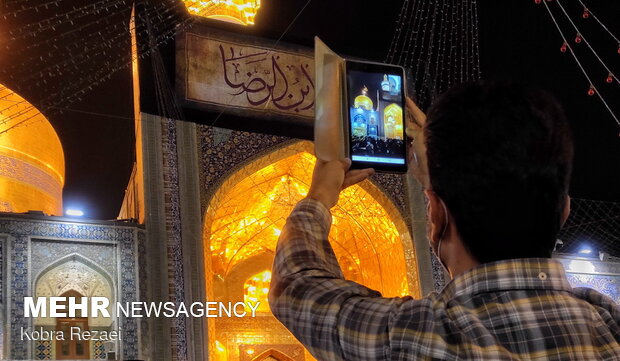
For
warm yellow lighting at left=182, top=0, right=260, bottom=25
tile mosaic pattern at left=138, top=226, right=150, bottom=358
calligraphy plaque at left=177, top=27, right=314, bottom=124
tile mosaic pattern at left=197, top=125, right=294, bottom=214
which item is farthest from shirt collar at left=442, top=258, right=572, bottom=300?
warm yellow lighting at left=182, top=0, right=260, bottom=25

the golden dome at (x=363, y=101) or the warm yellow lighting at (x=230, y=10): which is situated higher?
the warm yellow lighting at (x=230, y=10)

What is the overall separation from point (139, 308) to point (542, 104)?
7.08 meters

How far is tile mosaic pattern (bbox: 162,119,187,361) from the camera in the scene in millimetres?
7426

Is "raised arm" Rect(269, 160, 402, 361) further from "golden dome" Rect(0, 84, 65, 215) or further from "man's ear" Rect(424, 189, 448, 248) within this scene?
"golden dome" Rect(0, 84, 65, 215)

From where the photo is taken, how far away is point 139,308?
7.43 m

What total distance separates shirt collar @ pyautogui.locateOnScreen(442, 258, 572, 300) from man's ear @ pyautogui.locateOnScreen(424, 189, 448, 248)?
0.07 metres

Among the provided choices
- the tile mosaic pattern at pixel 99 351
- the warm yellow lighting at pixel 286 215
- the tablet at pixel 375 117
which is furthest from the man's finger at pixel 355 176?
the warm yellow lighting at pixel 286 215

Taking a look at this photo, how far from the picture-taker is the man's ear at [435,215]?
0.75 metres

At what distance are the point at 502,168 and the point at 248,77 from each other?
8.19m

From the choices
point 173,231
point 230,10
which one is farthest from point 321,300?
point 230,10

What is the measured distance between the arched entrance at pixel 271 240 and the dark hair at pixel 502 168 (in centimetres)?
769

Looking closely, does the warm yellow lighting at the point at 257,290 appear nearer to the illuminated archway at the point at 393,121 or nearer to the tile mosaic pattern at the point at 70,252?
the tile mosaic pattern at the point at 70,252

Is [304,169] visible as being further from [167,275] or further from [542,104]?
[542,104]

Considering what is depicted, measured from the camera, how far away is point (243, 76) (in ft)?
28.6
